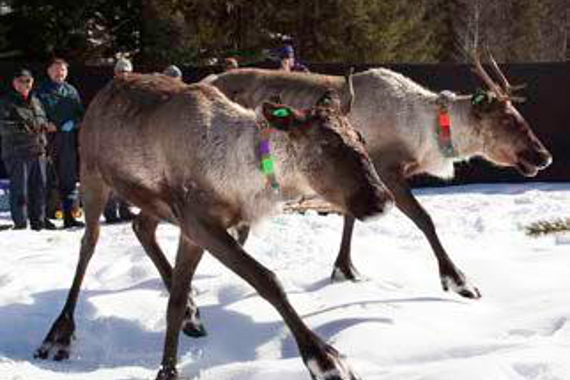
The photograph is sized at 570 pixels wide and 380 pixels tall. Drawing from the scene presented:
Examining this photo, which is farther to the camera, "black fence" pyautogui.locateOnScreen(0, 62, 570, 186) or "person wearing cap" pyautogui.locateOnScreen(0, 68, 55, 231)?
"black fence" pyautogui.locateOnScreen(0, 62, 570, 186)

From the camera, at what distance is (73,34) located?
701 inches

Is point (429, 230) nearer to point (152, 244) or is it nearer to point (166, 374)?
point (152, 244)

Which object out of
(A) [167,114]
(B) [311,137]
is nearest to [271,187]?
(B) [311,137]

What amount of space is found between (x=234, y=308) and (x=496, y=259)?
6.67ft

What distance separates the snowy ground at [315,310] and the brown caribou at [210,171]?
217mm

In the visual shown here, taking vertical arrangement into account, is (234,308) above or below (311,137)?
below

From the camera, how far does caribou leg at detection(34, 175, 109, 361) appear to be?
462 cm

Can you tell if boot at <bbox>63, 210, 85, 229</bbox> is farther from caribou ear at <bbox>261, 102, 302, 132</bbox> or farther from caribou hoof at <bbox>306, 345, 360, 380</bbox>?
caribou hoof at <bbox>306, 345, 360, 380</bbox>

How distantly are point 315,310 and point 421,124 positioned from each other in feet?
6.33

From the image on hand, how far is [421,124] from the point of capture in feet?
20.3

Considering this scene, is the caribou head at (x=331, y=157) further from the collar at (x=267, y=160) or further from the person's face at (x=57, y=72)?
the person's face at (x=57, y=72)

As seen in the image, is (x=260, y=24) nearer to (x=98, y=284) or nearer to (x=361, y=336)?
(x=98, y=284)

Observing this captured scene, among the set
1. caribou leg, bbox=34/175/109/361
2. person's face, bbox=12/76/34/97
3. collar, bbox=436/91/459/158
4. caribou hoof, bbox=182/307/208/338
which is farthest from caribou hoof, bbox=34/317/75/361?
person's face, bbox=12/76/34/97

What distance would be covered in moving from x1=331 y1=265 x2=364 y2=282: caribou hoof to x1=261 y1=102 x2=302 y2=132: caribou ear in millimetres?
2121
